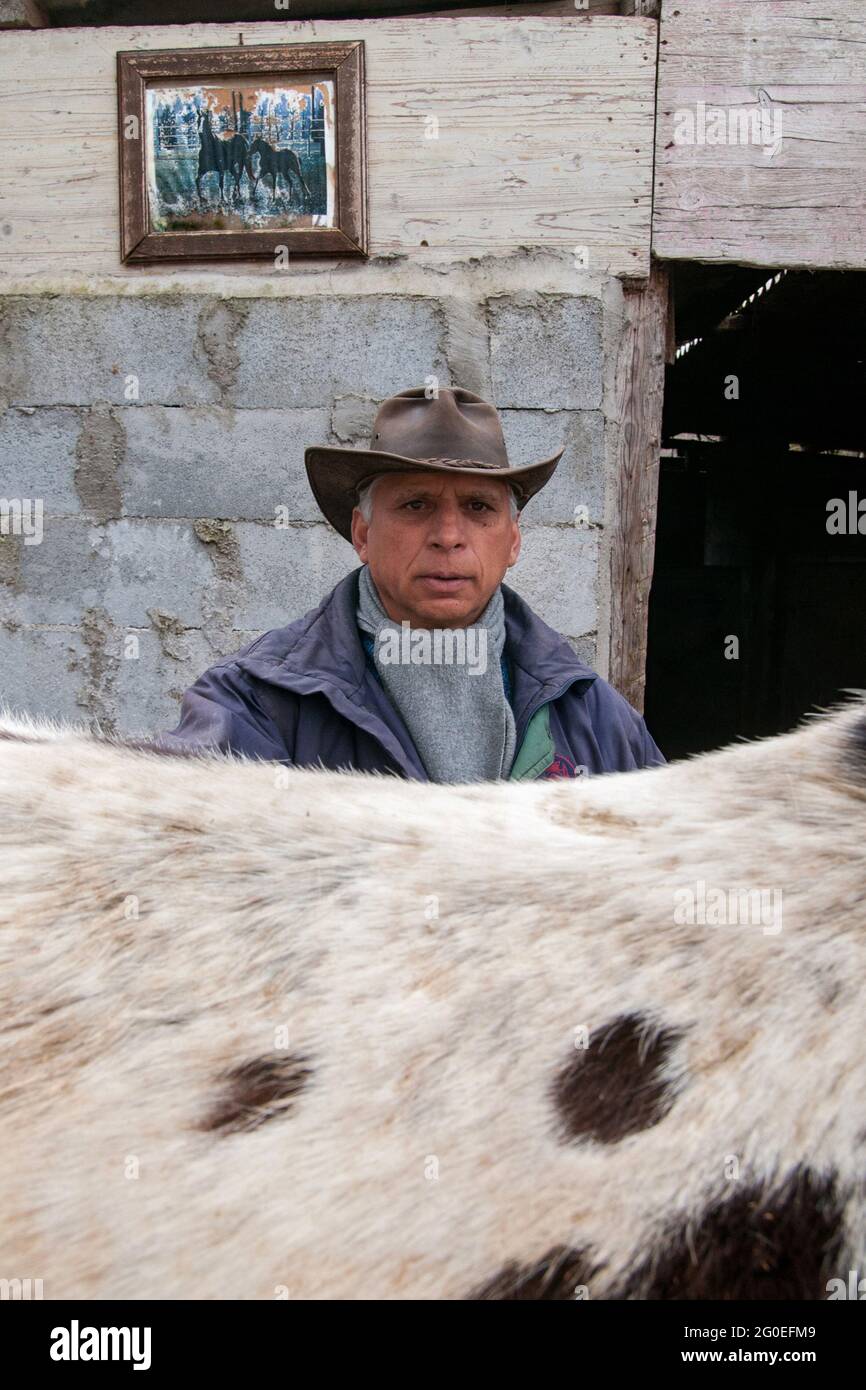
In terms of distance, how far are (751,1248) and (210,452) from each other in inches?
146

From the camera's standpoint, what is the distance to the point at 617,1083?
2.79ft

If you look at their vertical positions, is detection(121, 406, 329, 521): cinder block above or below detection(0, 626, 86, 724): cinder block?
above

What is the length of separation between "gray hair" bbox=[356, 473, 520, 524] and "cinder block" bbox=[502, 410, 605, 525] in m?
1.28

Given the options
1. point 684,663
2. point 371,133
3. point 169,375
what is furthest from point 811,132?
point 684,663

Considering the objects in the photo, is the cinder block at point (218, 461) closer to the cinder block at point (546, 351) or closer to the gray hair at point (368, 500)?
the cinder block at point (546, 351)

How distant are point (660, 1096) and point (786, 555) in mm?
8766

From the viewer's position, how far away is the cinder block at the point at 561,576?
13.3ft

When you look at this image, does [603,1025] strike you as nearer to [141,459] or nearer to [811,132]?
[141,459]

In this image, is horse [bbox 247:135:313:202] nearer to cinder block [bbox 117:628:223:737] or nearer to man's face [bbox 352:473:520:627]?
cinder block [bbox 117:628:223:737]

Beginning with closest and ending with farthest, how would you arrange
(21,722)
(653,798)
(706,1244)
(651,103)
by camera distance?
(706,1244) → (653,798) → (21,722) → (651,103)

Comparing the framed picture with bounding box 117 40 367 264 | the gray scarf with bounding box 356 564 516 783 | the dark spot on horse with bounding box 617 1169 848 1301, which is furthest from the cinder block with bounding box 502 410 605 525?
the dark spot on horse with bounding box 617 1169 848 1301

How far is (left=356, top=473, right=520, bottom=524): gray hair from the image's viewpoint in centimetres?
265

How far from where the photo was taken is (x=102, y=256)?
161 inches

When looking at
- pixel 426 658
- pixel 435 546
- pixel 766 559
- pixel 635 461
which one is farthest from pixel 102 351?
pixel 766 559
